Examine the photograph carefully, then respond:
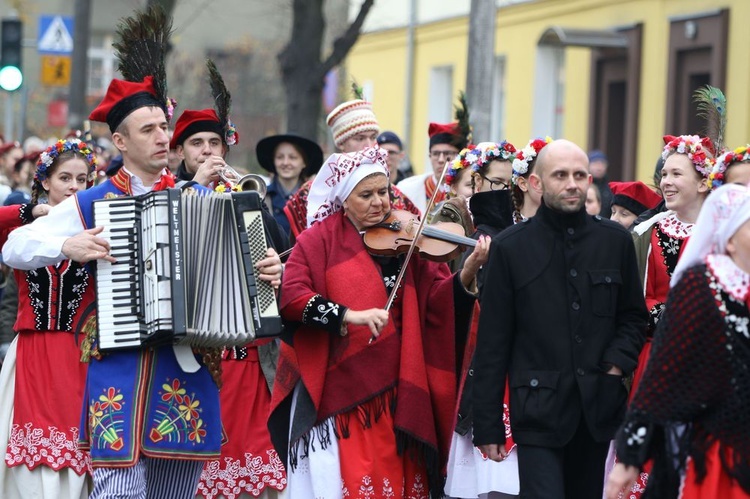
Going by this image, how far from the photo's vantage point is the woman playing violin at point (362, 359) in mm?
6781

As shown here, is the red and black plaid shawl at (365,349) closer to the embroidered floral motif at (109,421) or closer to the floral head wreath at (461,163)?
the embroidered floral motif at (109,421)

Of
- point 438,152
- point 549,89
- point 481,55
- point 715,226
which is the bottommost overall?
point 715,226

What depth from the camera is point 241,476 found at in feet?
27.4

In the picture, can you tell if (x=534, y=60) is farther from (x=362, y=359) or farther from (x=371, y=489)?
(x=371, y=489)

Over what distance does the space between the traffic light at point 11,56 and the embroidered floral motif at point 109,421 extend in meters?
12.1

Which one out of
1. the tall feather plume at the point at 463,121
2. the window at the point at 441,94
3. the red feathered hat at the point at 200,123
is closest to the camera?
the red feathered hat at the point at 200,123

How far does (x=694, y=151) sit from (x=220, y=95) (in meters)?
2.67

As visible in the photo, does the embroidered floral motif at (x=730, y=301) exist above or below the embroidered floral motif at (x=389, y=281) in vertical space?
above

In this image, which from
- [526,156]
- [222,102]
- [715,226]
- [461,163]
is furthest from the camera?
[461,163]

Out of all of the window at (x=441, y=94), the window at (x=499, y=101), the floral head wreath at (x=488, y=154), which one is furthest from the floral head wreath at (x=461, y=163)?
the window at (x=441, y=94)

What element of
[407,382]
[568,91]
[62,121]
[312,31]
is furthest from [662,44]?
[62,121]

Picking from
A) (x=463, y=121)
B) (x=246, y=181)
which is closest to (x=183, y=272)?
(x=246, y=181)

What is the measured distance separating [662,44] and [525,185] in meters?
12.1

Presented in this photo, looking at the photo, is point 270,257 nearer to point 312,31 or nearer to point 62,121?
point 312,31
